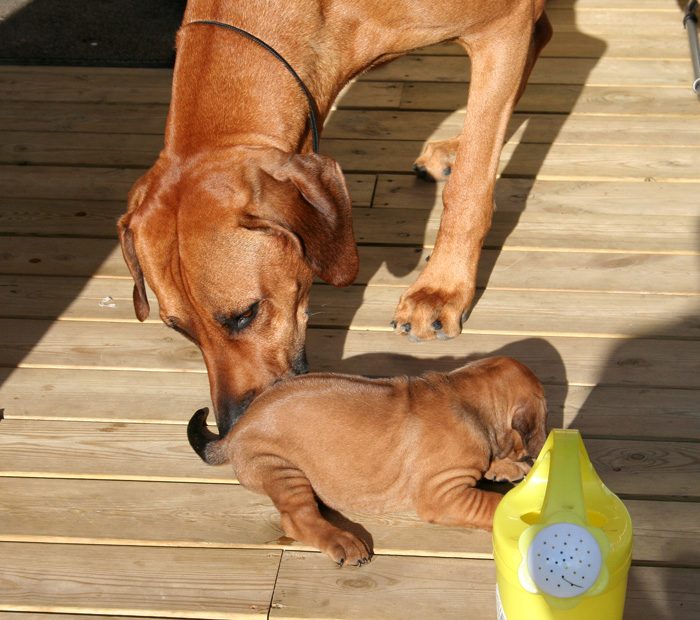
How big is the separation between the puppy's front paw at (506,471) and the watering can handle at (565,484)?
818 millimetres

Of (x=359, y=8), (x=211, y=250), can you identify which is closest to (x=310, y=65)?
(x=359, y=8)

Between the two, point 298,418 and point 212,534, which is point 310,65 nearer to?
point 298,418

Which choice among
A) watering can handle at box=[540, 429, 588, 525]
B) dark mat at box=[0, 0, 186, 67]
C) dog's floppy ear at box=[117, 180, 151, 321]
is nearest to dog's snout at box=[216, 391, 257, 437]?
dog's floppy ear at box=[117, 180, 151, 321]

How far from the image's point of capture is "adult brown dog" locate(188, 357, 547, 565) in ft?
7.37

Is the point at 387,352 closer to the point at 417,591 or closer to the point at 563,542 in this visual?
the point at 417,591

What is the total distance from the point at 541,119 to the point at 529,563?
3.11 metres

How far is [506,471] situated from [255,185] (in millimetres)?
1105

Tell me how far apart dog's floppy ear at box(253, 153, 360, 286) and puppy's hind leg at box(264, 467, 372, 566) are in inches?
23.2

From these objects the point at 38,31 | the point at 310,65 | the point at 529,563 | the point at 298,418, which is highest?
the point at 310,65

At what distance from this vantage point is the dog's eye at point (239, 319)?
7.67 ft

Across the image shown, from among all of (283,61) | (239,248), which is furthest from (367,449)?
(283,61)

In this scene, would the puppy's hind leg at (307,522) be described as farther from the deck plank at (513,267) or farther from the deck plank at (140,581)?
the deck plank at (513,267)

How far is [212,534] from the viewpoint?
2.34 m

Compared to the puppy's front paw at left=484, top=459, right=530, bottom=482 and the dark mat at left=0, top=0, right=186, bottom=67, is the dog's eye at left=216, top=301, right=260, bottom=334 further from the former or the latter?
the dark mat at left=0, top=0, right=186, bottom=67
